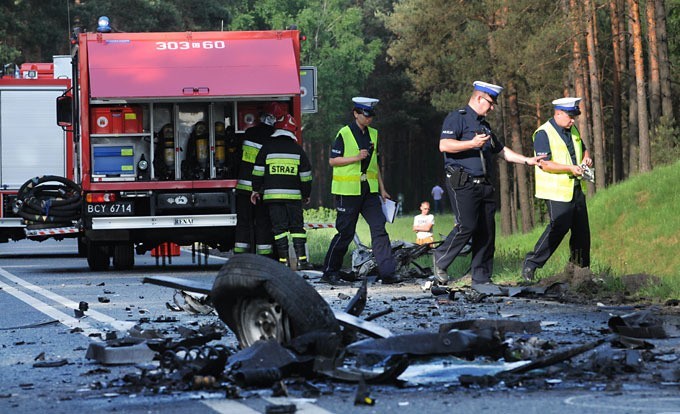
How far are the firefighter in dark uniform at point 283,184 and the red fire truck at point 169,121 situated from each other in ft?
6.92

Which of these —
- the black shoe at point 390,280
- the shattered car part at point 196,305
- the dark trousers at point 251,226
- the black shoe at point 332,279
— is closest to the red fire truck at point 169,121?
the dark trousers at point 251,226

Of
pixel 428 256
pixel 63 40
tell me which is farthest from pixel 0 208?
pixel 63 40

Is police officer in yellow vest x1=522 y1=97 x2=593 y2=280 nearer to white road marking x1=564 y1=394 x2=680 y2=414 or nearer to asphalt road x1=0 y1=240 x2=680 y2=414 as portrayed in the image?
asphalt road x1=0 y1=240 x2=680 y2=414

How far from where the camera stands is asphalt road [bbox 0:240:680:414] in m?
5.75

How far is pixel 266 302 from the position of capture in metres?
7.05

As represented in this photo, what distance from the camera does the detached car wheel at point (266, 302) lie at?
6832mm

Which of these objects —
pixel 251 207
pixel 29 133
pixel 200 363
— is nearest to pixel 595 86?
pixel 29 133

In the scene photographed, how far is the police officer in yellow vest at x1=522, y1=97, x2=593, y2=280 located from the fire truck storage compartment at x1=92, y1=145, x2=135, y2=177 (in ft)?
21.5

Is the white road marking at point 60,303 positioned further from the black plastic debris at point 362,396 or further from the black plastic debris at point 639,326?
the black plastic debris at point 362,396

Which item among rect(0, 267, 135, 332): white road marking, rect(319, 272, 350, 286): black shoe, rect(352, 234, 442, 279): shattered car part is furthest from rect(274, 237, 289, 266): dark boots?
rect(0, 267, 135, 332): white road marking

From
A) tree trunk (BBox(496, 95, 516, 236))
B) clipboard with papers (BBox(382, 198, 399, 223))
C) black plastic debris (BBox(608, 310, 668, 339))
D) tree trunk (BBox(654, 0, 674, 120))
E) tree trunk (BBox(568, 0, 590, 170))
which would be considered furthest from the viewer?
tree trunk (BBox(496, 95, 516, 236))

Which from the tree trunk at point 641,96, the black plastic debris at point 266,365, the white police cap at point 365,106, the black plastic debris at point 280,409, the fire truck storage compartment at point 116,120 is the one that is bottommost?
the black plastic debris at point 280,409

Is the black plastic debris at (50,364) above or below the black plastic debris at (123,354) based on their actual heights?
below

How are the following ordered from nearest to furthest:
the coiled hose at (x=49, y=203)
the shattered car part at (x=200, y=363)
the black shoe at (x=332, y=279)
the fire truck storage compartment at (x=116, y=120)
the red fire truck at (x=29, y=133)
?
1. the shattered car part at (x=200, y=363)
2. the black shoe at (x=332, y=279)
3. the fire truck storage compartment at (x=116, y=120)
4. the coiled hose at (x=49, y=203)
5. the red fire truck at (x=29, y=133)
